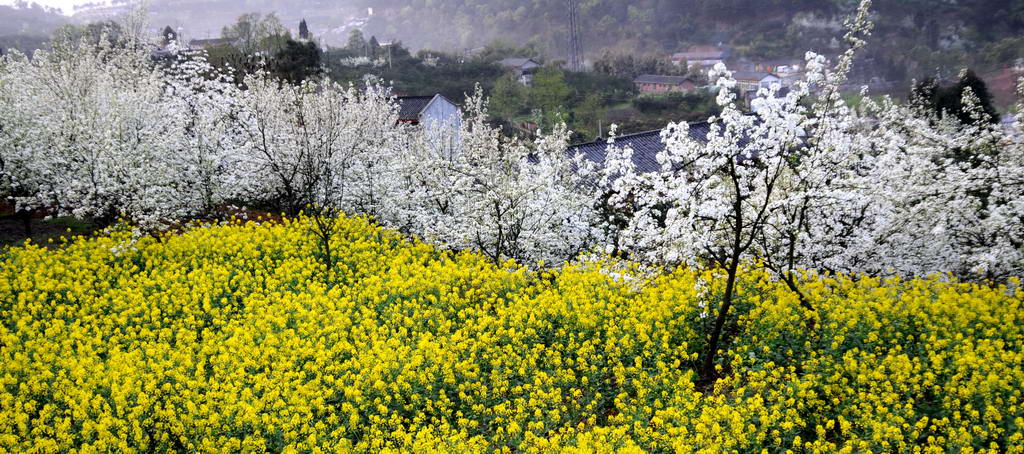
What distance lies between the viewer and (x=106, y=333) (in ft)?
42.6

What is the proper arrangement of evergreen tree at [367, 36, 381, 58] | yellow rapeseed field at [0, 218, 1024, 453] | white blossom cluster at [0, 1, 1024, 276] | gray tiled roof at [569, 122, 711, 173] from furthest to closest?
evergreen tree at [367, 36, 381, 58], gray tiled roof at [569, 122, 711, 173], white blossom cluster at [0, 1, 1024, 276], yellow rapeseed field at [0, 218, 1024, 453]

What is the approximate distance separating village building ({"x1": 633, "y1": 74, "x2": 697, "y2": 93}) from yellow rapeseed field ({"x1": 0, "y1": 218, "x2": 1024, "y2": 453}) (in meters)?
66.2

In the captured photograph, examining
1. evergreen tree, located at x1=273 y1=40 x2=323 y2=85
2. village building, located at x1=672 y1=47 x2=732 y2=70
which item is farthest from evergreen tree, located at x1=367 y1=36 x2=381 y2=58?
village building, located at x1=672 y1=47 x2=732 y2=70

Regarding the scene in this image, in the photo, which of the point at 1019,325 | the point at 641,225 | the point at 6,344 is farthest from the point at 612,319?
the point at 6,344

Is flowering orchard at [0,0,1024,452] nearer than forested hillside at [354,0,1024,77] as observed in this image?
Yes

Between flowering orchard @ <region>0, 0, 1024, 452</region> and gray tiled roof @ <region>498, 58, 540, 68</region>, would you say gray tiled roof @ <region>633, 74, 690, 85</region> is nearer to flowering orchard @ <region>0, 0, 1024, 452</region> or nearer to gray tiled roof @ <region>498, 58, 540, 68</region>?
gray tiled roof @ <region>498, 58, 540, 68</region>

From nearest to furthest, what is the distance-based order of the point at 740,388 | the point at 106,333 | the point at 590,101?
the point at 740,388 < the point at 106,333 < the point at 590,101

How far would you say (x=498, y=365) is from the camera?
11094 mm

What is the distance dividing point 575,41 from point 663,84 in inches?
1211

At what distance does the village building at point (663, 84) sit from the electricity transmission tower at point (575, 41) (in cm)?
1703

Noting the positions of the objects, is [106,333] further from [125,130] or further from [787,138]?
[787,138]

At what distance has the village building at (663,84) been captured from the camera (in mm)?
78250

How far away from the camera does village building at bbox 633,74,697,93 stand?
78250 mm

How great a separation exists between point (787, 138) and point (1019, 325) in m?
5.48
